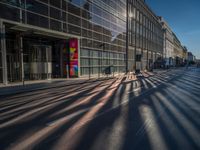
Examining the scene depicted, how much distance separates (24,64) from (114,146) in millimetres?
17959

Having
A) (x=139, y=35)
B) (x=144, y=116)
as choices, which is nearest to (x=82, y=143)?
(x=144, y=116)

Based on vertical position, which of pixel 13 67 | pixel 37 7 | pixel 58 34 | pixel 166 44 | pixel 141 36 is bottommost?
pixel 13 67

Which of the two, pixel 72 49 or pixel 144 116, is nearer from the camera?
pixel 144 116

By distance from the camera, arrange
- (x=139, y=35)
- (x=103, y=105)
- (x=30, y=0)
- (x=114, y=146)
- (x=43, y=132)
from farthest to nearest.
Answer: (x=139, y=35) < (x=30, y=0) < (x=103, y=105) < (x=43, y=132) < (x=114, y=146)

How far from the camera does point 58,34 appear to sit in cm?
2028

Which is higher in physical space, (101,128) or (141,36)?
(141,36)

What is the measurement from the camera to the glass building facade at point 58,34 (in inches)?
667

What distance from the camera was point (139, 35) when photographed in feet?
156

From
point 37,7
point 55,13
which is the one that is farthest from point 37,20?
point 55,13

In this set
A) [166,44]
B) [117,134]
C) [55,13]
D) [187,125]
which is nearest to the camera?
[117,134]

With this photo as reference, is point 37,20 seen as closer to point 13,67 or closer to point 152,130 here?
point 13,67

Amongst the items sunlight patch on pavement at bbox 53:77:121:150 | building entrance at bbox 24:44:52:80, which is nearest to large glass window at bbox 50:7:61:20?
building entrance at bbox 24:44:52:80

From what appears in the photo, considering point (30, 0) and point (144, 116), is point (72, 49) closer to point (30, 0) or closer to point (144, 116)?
point (30, 0)

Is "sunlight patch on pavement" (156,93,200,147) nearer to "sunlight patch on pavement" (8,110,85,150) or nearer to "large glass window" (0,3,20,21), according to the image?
"sunlight patch on pavement" (8,110,85,150)
